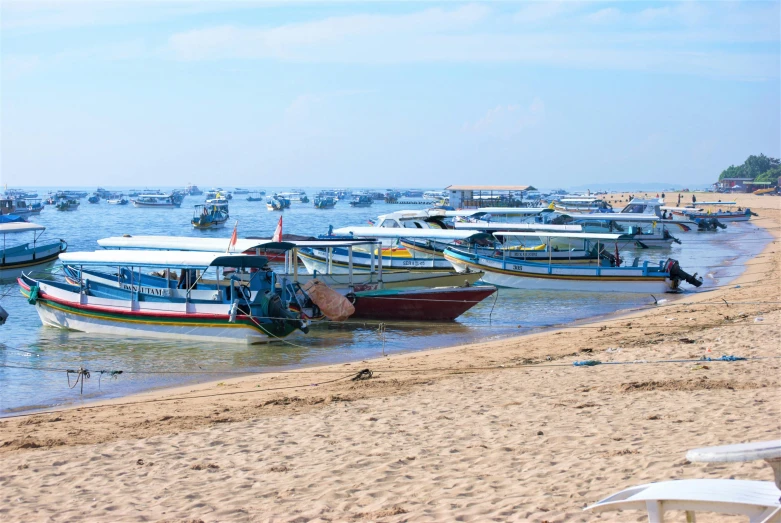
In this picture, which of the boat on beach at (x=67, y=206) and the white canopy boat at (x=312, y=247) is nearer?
the white canopy boat at (x=312, y=247)

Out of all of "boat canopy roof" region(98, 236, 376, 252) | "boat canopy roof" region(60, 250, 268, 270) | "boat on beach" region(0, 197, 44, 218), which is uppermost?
"boat on beach" region(0, 197, 44, 218)

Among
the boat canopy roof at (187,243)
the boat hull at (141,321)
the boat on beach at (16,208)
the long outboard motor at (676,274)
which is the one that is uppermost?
the boat on beach at (16,208)

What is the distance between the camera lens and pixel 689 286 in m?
28.5

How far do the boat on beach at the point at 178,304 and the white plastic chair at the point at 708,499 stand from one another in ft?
45.7

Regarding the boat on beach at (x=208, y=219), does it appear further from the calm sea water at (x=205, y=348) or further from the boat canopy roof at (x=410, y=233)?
the boat canopy roof at (x=410, y=233)

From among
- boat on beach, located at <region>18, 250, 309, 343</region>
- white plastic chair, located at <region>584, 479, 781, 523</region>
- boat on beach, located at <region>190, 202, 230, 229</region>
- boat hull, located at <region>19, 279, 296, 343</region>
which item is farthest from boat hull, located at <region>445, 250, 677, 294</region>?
boat on beach, located at <region>190, 202, 230, 229</region>

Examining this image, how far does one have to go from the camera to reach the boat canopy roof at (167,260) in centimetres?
1750

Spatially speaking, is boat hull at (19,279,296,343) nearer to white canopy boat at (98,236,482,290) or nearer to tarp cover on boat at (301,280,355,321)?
tarp cover on boat at (301,280,355,321)

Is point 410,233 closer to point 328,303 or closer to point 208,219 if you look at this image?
→ point 328,303

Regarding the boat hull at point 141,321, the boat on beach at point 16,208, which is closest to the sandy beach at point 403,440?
Result: the boat hull at point 141,321

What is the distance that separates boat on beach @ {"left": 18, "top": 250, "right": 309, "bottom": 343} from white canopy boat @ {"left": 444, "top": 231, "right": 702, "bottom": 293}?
1021cm

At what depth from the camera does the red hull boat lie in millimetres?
21125

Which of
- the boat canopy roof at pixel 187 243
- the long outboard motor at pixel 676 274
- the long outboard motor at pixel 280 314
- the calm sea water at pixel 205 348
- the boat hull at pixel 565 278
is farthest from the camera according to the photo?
the boat hull at pixel 565 278

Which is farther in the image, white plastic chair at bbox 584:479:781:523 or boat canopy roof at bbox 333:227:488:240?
boat canopy roof at bbox 333:227:488:240
